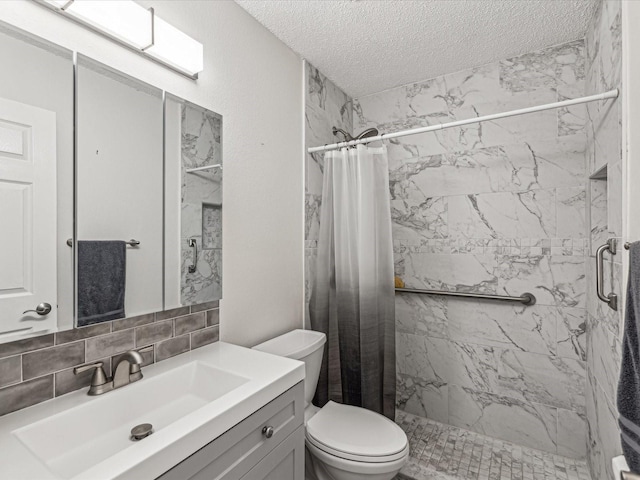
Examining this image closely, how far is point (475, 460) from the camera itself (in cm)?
195

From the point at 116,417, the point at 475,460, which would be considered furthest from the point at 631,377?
the point at 475,460

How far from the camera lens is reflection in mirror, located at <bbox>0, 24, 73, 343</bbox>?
883mm

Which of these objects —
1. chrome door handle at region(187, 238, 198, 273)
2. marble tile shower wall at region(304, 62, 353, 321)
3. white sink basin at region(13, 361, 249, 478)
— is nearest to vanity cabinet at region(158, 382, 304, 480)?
white sink basin at region(13, 361, 249, 478)

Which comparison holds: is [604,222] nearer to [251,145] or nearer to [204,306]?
[251,145]

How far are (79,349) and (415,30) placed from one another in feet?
7.13

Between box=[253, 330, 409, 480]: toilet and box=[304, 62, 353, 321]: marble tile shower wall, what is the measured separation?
1.50 ft

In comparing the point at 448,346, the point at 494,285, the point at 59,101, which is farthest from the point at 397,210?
the point at 59,101

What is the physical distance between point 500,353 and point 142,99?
7.95ft

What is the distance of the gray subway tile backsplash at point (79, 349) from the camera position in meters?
0.91

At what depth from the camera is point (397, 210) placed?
99.3 inches

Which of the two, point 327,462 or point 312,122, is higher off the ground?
point 312,122

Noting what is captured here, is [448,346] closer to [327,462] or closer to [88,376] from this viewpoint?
[327,462]

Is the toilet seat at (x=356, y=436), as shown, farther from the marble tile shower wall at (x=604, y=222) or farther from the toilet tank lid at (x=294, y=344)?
the marble tile shower wall at (x=604, y=222)

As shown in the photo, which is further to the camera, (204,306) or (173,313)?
(204,306)
